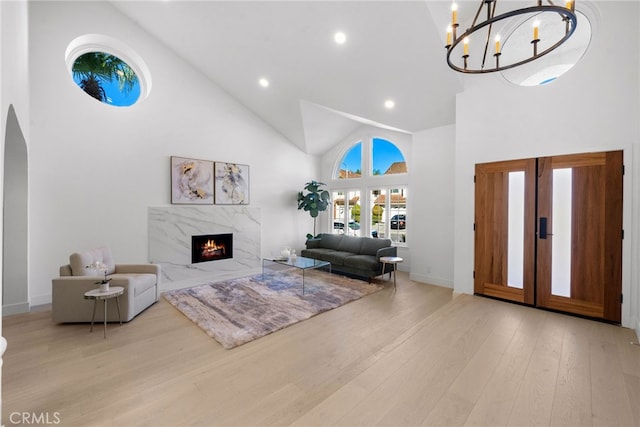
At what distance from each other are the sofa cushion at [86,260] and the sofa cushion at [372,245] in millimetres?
4541

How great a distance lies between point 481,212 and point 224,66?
16.5 ft

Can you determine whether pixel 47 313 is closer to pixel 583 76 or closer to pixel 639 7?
pixel 583 76

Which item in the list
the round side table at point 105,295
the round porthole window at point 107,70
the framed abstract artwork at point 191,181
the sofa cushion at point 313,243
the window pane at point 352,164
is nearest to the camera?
the round side table at point 105,295

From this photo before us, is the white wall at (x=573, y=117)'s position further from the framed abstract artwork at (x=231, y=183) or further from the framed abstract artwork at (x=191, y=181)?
the framed abstract artwork at (x=191, y=181)

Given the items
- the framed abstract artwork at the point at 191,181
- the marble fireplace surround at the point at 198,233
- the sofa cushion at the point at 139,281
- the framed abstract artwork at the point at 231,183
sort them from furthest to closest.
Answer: the framed abstract artwork at the point at 231,183 < the framed abstract artwork at the point at 191,181 < the marble fireplace surround at the point at 198,233 < the sofa cushion at the point at 139,281

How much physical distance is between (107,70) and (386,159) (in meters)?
5.65

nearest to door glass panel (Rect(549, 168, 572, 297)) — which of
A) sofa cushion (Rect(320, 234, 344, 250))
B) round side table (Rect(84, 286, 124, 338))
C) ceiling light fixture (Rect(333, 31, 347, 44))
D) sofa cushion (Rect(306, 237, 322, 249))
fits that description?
ceiling light fixture (Rect(333, 31, 347, 44))

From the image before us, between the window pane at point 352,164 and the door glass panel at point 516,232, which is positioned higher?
the window pane at point 352,164

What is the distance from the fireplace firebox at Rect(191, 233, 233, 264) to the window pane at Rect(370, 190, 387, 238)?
11.1 feet

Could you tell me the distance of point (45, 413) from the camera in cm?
210

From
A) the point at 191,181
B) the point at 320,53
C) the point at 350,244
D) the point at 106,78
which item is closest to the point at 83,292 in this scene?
the point at 191,181

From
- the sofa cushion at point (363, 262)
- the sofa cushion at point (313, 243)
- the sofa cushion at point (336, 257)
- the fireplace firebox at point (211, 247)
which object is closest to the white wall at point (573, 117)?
the sofa cushion at point (363, 262)

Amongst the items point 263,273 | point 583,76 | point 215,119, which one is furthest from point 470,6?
point 263,273

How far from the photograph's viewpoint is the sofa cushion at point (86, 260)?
145 inches
